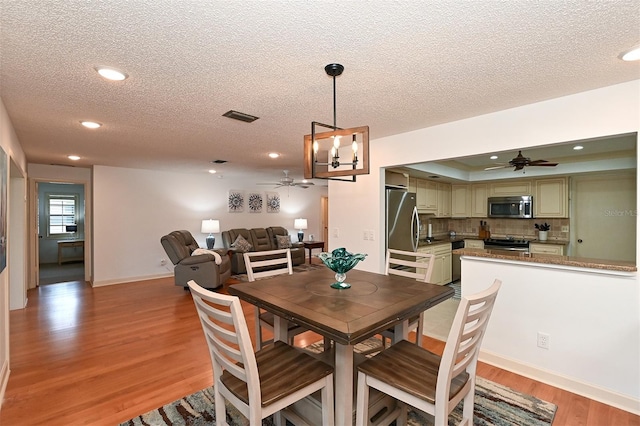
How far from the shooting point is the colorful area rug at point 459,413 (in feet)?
6.58

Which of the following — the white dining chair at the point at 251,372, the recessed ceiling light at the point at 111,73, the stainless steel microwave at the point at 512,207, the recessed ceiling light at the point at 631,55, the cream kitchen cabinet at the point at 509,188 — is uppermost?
the recessed ceiling light at the point at 111,73

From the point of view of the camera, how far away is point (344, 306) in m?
1.75

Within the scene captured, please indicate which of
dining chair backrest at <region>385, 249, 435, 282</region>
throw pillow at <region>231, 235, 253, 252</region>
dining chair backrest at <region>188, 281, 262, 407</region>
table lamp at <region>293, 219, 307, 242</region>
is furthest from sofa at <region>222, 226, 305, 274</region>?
dining chair backrest at <region>188, 281, 262, 407</region>

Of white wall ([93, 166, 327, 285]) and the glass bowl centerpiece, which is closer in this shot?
the glass bowl centerpiece

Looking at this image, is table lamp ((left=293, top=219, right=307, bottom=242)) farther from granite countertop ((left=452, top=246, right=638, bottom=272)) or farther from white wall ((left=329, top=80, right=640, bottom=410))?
granite countertop ((left=452, top=246, right=638, bottom=272))

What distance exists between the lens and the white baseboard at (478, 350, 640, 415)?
7.00 feet

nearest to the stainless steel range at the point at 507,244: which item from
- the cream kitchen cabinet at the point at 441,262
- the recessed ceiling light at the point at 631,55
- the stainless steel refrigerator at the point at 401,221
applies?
the cream kitchen cabinet at the point at 441,262

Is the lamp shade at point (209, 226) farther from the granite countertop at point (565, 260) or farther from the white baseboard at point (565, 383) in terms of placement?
the white baseboard at point (565, 383)

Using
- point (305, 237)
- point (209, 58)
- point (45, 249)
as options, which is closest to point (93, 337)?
point (209, 58)

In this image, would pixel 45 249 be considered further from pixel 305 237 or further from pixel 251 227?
A: pixel 305 237

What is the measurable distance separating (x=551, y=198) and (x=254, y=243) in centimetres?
594

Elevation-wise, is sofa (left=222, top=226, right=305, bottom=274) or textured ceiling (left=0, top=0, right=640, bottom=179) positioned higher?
textured ceiling (left=0, top=0, right=640, bottom=179)

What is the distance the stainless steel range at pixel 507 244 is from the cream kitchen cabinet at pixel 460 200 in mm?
768

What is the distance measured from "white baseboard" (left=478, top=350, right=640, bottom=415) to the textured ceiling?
218 cm
